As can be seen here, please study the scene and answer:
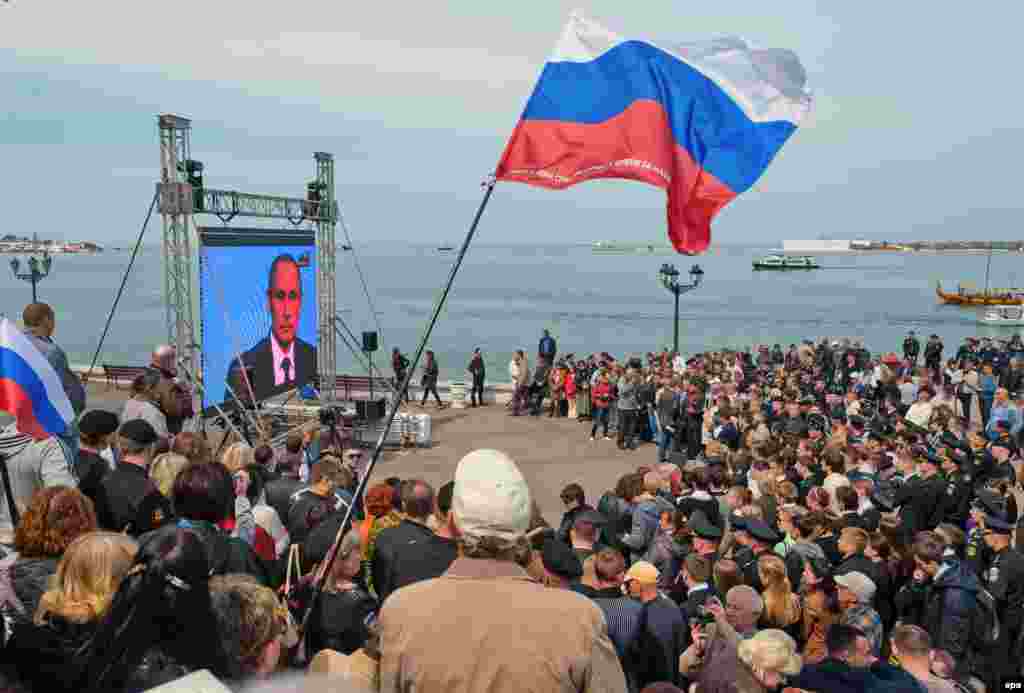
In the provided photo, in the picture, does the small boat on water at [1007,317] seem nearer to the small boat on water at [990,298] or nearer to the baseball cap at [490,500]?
the small boat on water at [990,298]

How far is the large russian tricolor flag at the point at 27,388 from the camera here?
4531mm

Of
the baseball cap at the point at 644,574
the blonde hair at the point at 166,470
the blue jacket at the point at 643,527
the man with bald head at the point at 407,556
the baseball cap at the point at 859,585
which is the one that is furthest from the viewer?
the blue jacket at the point at 643,527

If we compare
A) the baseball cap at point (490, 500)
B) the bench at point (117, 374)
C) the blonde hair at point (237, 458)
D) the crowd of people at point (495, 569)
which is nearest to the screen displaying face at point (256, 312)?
the crowd of people at point (495, 569)

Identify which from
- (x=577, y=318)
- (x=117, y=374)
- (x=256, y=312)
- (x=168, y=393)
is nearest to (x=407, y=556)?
(x=168, y=393)

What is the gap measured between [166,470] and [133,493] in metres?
0.37

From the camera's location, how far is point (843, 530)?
568cm

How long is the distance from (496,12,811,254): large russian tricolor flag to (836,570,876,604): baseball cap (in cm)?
220

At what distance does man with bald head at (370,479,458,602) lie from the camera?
3898 mm

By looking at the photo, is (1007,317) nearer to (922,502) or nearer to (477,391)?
(477,391)

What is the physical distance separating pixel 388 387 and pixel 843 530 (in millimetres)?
A: 15244

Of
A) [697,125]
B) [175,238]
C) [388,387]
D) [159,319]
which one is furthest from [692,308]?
[697,125]

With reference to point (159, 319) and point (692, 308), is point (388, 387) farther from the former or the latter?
point (692, 308)

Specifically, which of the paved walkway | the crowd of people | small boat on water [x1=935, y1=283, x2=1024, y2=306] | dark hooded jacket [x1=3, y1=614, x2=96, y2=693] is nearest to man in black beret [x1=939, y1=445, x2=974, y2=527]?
the crowd of people

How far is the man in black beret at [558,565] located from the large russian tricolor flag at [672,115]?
198cm
